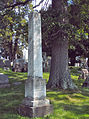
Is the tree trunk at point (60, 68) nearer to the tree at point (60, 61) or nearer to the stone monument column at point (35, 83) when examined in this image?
the tree at point (60, 61)

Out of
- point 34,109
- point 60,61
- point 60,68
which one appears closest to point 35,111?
point 34,109

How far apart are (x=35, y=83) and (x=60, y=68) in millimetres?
3802

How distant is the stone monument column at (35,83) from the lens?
4.48 m

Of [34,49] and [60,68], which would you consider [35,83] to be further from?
[60,68]

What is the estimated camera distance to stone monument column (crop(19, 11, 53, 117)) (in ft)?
14.7

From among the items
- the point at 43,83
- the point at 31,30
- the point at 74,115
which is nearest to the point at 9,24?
the point at 31,30

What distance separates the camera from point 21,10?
12.2 m

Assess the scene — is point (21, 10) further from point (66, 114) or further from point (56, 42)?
point (66, 114)

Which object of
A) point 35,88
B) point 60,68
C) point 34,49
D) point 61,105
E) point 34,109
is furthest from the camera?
point 60,68

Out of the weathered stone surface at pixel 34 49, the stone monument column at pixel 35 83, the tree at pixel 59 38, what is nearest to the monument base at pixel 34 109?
the stone monument column at pixel 35 83

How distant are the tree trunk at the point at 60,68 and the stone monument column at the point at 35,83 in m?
Result: 3.43

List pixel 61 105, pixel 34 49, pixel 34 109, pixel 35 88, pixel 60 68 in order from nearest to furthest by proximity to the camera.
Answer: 1. pixel 34 109
2. pixel 35 88
3. pixel 34 49
4. pixel 61 105
5. pixel 60 68

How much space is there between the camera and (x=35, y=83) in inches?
181

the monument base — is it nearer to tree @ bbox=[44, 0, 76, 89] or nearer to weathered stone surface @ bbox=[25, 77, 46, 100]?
weathered stone surface @ bbox=[25, 77, 46, 100]
